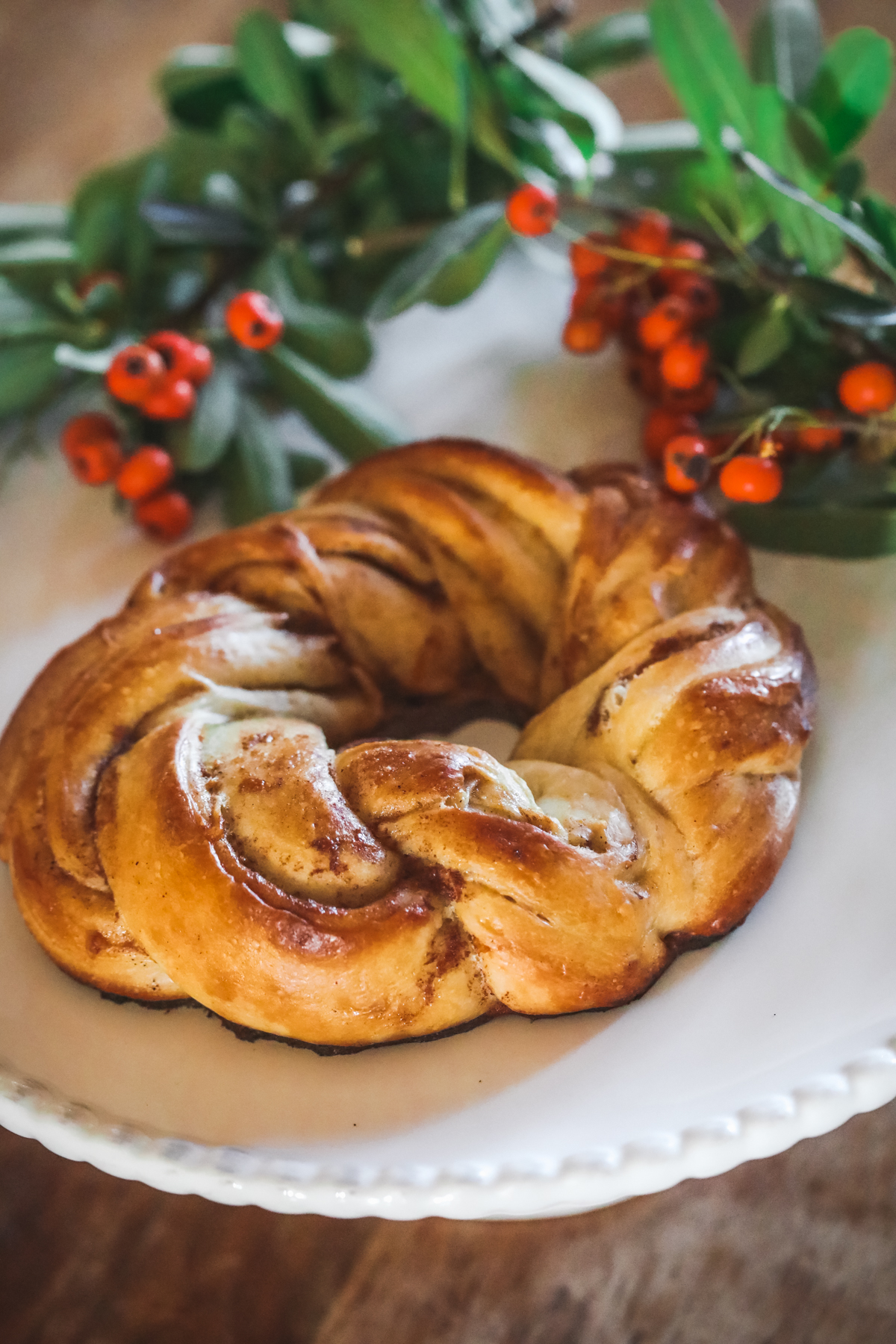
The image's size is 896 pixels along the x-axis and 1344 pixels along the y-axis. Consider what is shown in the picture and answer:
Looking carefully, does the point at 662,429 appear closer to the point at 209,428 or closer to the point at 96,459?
the point at 209,428

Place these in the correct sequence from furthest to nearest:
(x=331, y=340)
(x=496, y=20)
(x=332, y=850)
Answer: (x=496, y=20)
(x=331, y=340)
(x=332, y=850)

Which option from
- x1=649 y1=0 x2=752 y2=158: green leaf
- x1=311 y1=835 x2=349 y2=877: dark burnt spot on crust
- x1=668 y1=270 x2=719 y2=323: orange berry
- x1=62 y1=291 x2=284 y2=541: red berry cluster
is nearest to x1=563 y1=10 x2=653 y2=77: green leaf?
x1=649 y1=0 x2=752 y2=158: green leaf

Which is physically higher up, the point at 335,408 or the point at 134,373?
the point at 134,373

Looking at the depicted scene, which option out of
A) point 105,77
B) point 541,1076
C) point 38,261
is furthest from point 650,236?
point 105,77

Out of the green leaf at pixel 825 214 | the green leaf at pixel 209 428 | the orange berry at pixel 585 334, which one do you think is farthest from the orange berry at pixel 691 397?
the green leaf at pixel 209 428

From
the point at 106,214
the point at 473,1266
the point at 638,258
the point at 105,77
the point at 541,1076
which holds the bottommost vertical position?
the point at 473,1266

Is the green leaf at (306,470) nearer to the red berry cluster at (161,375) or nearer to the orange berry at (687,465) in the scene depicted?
the red berry cluster at (161,375)
